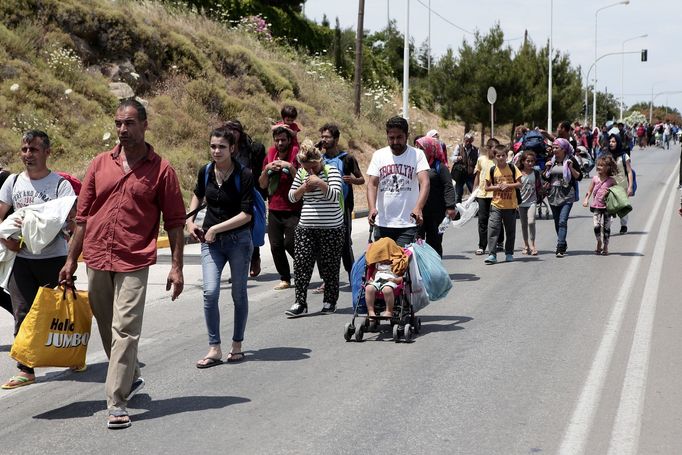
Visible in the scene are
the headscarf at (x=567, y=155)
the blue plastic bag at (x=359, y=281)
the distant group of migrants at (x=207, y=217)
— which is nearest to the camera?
the distant group of migrants at (x=207, y=217)

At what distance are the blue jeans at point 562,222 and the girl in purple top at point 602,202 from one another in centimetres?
31

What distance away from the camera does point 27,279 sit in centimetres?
728

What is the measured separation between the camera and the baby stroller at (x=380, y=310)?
27.7ft

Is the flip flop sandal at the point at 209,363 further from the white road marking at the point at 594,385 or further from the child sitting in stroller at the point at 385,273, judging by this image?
the white road marking at the point at 594,385

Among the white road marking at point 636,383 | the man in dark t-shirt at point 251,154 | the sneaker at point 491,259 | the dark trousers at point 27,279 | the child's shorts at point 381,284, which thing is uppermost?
the man in dark t-shirt at point 251,154

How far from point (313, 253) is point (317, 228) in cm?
26

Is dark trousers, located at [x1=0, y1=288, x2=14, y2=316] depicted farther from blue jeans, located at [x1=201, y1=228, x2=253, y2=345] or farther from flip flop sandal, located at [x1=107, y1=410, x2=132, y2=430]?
flip flop sandal, located at [x1=107, y1=410, x2=132, y2=430]

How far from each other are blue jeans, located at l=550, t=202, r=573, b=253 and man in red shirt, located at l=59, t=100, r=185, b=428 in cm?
892

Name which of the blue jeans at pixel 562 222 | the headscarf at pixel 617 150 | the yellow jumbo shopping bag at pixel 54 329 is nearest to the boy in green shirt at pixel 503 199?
the blue jeans at pixel 562 222

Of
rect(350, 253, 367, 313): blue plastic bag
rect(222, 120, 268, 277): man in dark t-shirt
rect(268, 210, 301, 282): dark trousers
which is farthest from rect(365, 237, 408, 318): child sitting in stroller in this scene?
rect(268, 210, 301, 282): dark trousers

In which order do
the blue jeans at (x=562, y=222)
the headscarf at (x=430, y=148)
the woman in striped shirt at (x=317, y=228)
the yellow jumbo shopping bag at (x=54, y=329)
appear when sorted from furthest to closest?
the blue jeans at (x=562, y=222), the headscarf at (x=430, y=148), the woman in striped shirt at (x=317, y=228), the yellow jumbo shopping bag at (x=54, y=329)

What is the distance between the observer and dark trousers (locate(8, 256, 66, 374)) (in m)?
7.24

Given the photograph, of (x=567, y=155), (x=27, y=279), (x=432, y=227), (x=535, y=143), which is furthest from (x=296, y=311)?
(x=535, y=143)

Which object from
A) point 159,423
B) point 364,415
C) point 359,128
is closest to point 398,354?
point 364,415
